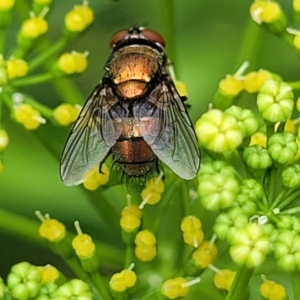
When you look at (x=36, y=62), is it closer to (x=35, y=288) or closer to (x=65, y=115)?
(x=65, y=115)

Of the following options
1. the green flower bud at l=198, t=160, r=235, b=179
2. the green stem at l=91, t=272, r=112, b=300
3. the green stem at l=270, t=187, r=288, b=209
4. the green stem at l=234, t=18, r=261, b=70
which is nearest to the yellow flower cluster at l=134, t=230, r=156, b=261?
the green stem at l=91, t=272, r=112, b=300

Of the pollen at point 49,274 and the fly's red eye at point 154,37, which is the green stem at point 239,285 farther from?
the fly's red eye at point 154,37

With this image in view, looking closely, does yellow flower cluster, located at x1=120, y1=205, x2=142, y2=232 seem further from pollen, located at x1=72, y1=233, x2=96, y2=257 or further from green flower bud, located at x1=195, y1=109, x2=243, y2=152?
green flower bud, located at x1=195, y1=109, x2=243, y2=152

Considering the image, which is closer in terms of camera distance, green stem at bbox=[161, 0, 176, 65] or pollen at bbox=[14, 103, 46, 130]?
pollen at bbox=[14, 103, 46, 130]

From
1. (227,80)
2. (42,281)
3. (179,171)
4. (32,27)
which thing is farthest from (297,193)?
(32,27)

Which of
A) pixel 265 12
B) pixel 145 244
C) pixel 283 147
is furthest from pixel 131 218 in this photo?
pixel 265 12

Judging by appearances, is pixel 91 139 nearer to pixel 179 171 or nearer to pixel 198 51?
pixel 179 171
